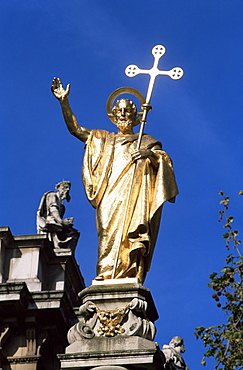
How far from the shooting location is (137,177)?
23297mm

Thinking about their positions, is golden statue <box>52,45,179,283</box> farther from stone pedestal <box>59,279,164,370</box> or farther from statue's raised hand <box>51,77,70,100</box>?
stone pedestal <box>59,279,164,370</box>

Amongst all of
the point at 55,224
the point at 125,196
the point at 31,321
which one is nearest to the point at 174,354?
the point at 125,196

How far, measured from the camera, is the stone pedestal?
2127 centimetres

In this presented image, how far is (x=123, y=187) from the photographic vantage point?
917 inches

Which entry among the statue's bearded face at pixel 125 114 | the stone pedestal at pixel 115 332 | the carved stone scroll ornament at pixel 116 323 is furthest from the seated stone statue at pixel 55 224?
the carved stone scroll ornament at pixel 116 323

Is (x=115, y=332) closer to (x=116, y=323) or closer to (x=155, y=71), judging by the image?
(x=116, y=323)

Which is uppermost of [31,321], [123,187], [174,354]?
[31,321]

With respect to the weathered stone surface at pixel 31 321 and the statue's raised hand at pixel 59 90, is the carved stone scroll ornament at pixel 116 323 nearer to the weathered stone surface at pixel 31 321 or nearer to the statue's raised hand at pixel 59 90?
the statue's raised hand at pixel 59 90

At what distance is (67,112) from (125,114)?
96 centimetres

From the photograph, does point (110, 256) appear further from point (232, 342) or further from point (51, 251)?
→ point (51, 251)

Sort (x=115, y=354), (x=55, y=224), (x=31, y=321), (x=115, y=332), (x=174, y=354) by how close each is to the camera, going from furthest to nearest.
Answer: (x=55, y=224), (x=31, y=321), (x=174, y=354), (x=115, y=332), (x=115, y=354)

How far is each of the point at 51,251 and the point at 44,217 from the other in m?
1.56

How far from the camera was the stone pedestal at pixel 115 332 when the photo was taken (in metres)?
21.3

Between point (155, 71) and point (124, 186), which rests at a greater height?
point (155, 71)
